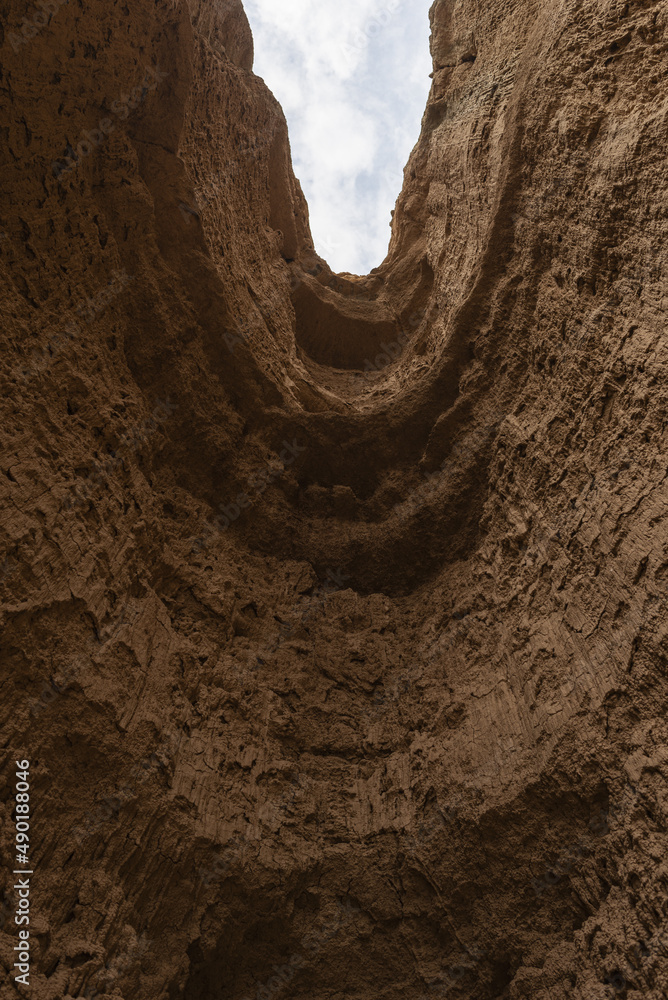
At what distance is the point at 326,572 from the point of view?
8.41 meters

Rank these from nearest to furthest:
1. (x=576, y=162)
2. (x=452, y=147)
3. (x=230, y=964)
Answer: (x=230, y=964) < (x=576, y=162) < (x=452, y=147)

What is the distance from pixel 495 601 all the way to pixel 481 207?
707 cm

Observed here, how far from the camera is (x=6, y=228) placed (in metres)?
6.21

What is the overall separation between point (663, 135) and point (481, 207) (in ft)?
16.7

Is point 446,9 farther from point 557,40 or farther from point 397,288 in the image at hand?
point 557,40

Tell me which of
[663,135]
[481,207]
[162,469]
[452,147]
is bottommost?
[162,469]

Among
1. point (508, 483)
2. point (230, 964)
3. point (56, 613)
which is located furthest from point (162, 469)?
point (230, 964)

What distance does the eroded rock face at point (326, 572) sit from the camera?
4508mm

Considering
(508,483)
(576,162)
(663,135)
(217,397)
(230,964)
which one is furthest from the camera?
(217,397)

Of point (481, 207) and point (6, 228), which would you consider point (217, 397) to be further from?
point (481, 207)

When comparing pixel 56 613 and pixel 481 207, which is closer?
pixel 56 613

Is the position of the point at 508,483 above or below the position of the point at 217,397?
below

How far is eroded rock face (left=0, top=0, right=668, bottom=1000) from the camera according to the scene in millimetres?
4508

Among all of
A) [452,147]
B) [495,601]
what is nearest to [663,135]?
[495,601]
